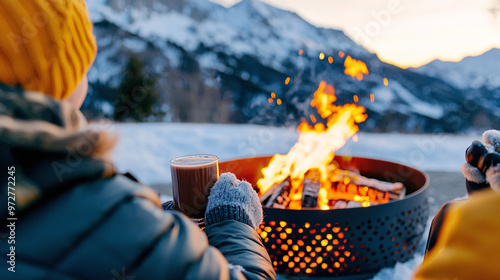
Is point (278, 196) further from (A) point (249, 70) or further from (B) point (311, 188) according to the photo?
(A) point (249, 70)

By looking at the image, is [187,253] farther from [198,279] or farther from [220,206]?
[220,206]

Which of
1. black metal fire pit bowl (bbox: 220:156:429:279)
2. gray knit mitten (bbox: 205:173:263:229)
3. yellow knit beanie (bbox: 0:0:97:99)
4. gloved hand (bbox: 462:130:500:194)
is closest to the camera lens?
yellow knit beanie (bbox: 0:0:97:99)

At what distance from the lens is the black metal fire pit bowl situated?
83.4 inches

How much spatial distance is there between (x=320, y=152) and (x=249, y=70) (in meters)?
12.4

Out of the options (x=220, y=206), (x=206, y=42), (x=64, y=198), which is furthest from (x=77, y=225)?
(x=206, y=42)

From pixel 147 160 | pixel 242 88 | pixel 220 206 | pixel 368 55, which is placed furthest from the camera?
pixel 242 88

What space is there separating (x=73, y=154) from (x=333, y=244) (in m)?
1.88

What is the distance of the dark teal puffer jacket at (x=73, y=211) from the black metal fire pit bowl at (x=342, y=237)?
4.74ft

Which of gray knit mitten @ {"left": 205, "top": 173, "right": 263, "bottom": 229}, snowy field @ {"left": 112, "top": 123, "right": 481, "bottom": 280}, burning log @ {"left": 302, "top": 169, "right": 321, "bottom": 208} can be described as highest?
gray knit mitten @ {"left": 205, "top": 173, "right": 263, "bottom": 229}

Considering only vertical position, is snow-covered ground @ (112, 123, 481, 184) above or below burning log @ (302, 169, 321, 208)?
below

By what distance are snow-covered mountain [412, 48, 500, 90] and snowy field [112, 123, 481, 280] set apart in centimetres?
161

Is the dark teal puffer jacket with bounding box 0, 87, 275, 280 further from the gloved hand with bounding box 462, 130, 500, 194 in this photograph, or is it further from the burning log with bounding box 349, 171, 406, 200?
the burning log with bounding box 349, 171, 406, 200

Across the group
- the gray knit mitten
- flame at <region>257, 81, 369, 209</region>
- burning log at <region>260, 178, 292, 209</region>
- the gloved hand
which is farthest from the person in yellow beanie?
flame at <region>257, 81, 369, 209</region>

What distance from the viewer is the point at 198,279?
2.52ft
